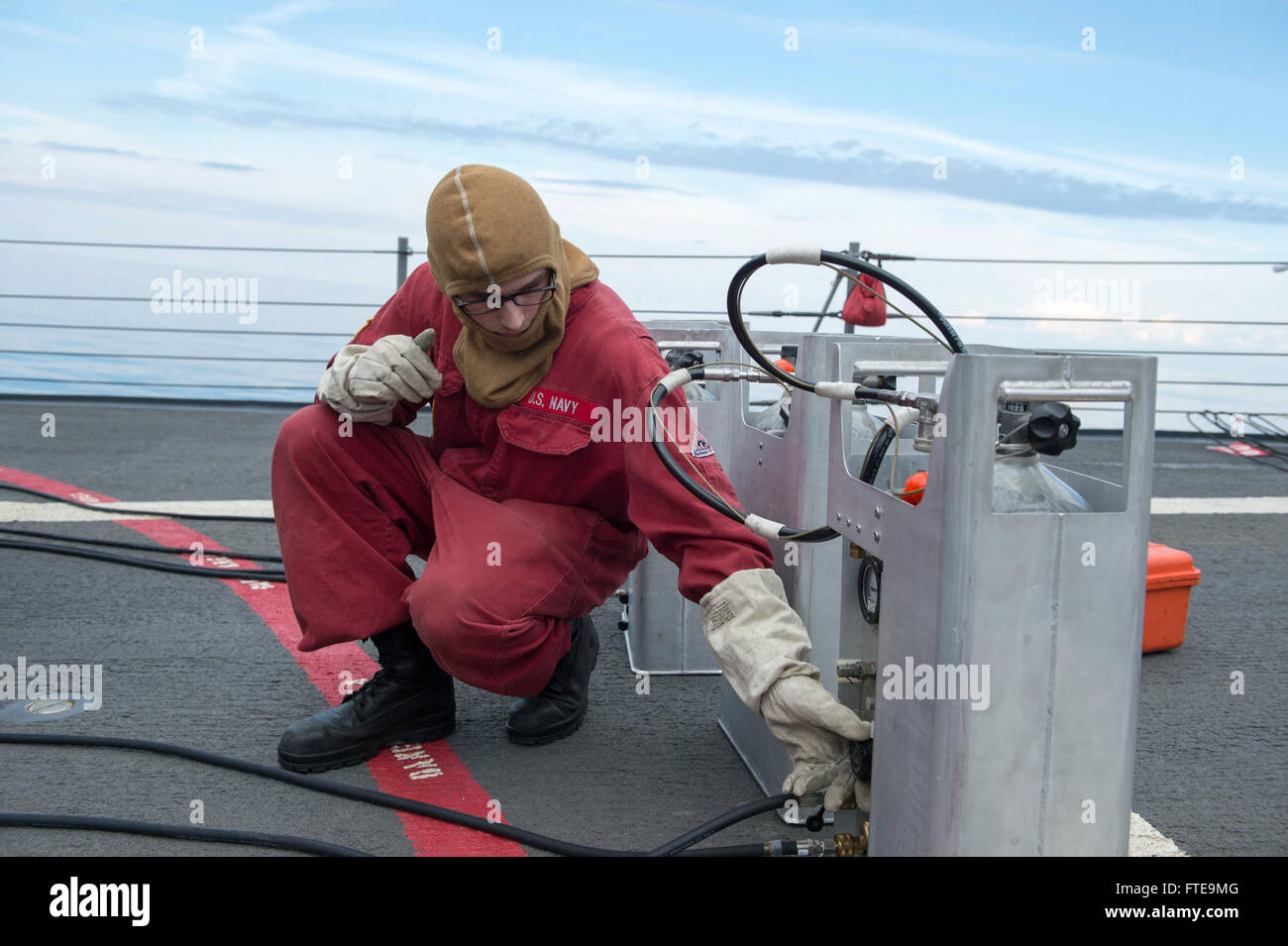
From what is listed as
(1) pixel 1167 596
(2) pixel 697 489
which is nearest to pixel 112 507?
(2) pixel 697 489

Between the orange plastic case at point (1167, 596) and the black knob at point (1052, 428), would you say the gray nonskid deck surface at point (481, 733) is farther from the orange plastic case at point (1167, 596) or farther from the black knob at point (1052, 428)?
the black knob at point (1052, 428)

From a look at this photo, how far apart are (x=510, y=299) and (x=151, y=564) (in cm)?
201

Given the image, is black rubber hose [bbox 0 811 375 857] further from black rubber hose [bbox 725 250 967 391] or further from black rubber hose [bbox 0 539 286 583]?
black rubber hose [bbox 0 539 286 583]

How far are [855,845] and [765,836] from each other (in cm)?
28

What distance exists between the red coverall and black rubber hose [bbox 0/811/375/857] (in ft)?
1.49

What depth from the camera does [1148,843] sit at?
6.28ft

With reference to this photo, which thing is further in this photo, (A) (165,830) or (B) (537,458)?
(B) (537,458)

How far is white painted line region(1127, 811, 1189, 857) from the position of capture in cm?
187

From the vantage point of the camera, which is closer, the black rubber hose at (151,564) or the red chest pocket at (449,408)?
the red chest pocket at (449,408)

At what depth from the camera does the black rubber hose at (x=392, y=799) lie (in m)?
1.84

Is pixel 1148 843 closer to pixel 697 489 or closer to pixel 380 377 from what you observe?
pixel 697 489

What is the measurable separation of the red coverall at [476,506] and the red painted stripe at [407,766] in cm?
20

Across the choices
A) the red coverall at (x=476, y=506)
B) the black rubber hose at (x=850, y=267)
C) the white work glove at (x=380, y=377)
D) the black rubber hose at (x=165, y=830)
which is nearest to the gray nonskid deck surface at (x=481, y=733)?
the black rubber hose at (x=165, y=830)

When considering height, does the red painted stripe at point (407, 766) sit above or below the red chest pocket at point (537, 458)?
below
